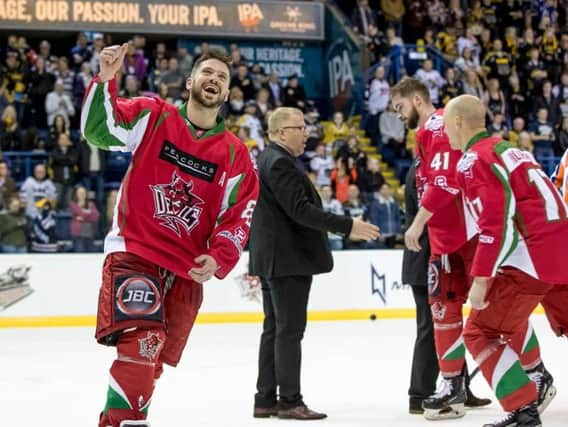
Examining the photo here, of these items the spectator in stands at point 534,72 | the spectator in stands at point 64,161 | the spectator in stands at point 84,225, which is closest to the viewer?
the spectator in stands at point 84,225

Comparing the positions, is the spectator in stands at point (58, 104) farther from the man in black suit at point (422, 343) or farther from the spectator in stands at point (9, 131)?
the man in black suit at point (422, 343)

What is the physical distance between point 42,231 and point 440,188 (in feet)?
20.9

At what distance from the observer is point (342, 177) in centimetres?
1342

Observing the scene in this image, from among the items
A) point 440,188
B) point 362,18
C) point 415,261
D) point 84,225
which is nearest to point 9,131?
point 84,225

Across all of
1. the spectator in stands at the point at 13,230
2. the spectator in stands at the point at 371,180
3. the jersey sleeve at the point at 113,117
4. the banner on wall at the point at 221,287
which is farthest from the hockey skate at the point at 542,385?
the spectator in stands at the point at 371,180

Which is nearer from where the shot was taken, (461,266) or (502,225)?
(502,225)

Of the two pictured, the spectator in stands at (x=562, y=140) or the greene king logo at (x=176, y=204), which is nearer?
the greene king logo at (x=176, y=204)

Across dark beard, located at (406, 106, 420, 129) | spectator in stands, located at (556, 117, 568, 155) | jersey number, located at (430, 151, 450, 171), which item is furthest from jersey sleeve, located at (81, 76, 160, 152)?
spectator in stands, located at (556, 117, 568, 155)

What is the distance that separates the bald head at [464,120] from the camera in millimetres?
4832

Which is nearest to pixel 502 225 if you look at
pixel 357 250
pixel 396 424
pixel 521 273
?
pixel 521 273

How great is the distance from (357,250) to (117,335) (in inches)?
308

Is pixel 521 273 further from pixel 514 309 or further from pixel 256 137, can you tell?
pixel 256 137

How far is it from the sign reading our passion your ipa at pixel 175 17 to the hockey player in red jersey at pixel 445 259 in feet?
41.8

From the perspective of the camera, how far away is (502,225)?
14.6 feet
